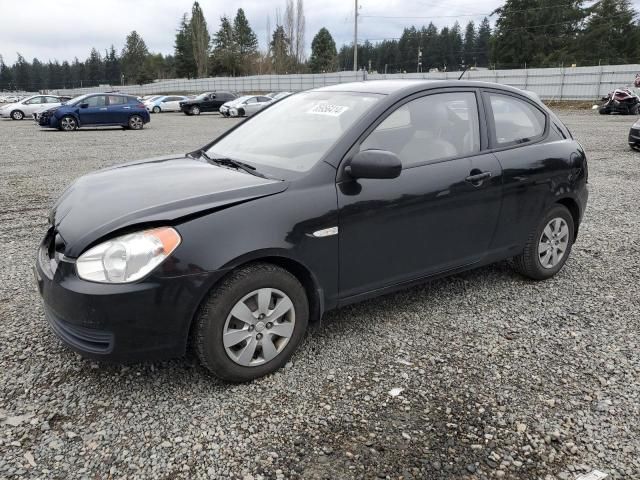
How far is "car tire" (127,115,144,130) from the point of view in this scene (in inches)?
854

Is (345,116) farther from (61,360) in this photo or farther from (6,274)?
(6,274)

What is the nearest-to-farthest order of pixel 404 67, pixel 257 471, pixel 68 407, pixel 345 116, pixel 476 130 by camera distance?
pixel 257 471 → pixel 68 407 → pixel 345 116 → pixel 476 130 → pixel 404 67

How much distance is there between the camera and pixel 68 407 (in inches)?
107

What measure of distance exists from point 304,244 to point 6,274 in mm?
3155

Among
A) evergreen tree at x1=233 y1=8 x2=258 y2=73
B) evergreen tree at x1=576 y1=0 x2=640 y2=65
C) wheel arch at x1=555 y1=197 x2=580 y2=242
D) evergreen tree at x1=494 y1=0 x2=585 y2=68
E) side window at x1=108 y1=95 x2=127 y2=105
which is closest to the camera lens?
wheel arch at x1=555 y1=197 x2=580 y2=242

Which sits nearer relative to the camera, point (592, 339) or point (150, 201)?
point (150, 201)

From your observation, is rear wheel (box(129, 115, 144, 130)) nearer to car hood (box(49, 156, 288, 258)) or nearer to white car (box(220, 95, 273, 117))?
white car (box(220, 95, 273, 117))

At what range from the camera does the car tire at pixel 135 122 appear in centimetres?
2170

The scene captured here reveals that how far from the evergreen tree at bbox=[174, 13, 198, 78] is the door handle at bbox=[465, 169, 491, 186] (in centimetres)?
9287

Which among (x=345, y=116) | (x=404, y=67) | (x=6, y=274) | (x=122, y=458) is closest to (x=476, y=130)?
(x=345, y=116)

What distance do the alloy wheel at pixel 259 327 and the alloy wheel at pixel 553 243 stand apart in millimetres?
2488

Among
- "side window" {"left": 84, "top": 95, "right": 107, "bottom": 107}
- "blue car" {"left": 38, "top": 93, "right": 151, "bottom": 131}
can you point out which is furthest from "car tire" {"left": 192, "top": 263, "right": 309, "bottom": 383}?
"side window" {"left": 84, "top": 95, "right": 107, "bottom": 107}

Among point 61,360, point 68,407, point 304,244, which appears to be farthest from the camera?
point 61,360

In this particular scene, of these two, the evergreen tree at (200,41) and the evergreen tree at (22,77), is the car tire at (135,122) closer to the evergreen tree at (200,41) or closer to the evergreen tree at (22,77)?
the evergreen tree at (200,41)
